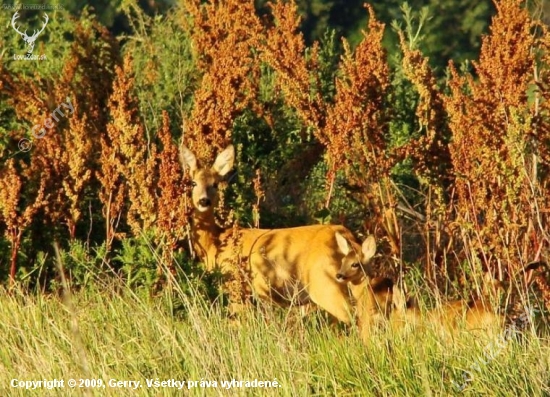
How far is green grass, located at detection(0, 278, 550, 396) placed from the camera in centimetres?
642

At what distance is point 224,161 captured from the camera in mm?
10734

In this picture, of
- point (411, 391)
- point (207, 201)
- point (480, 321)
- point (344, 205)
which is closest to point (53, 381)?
point (411, 391)

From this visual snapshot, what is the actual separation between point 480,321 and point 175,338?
186cm

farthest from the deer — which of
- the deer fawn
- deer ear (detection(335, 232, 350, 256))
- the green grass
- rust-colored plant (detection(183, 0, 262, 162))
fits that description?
the green grass

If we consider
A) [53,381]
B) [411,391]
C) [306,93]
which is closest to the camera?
[411,391]

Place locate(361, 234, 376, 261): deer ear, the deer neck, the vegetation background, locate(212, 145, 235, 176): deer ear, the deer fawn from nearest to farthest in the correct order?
the deer fawn < the vegetation background < locate(361, 234, 376, 261): deer ear < the deer neck < locate(212, 145, 235, 176): deer ear

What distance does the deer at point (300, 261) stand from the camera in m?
9.44

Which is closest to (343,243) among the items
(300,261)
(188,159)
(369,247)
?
(369,247)

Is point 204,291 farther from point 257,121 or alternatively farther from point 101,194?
point 257,121

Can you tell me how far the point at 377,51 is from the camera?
1029cm

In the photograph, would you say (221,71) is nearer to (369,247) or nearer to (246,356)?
(369,247)

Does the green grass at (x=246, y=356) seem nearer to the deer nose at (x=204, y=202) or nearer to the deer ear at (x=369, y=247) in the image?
the deer ear at (x=369, y=247)

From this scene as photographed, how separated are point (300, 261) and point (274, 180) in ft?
8.15

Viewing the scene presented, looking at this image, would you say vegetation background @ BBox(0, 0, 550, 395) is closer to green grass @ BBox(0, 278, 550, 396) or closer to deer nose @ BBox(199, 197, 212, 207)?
green grass @ BBox(0, 278, 550, 396)
